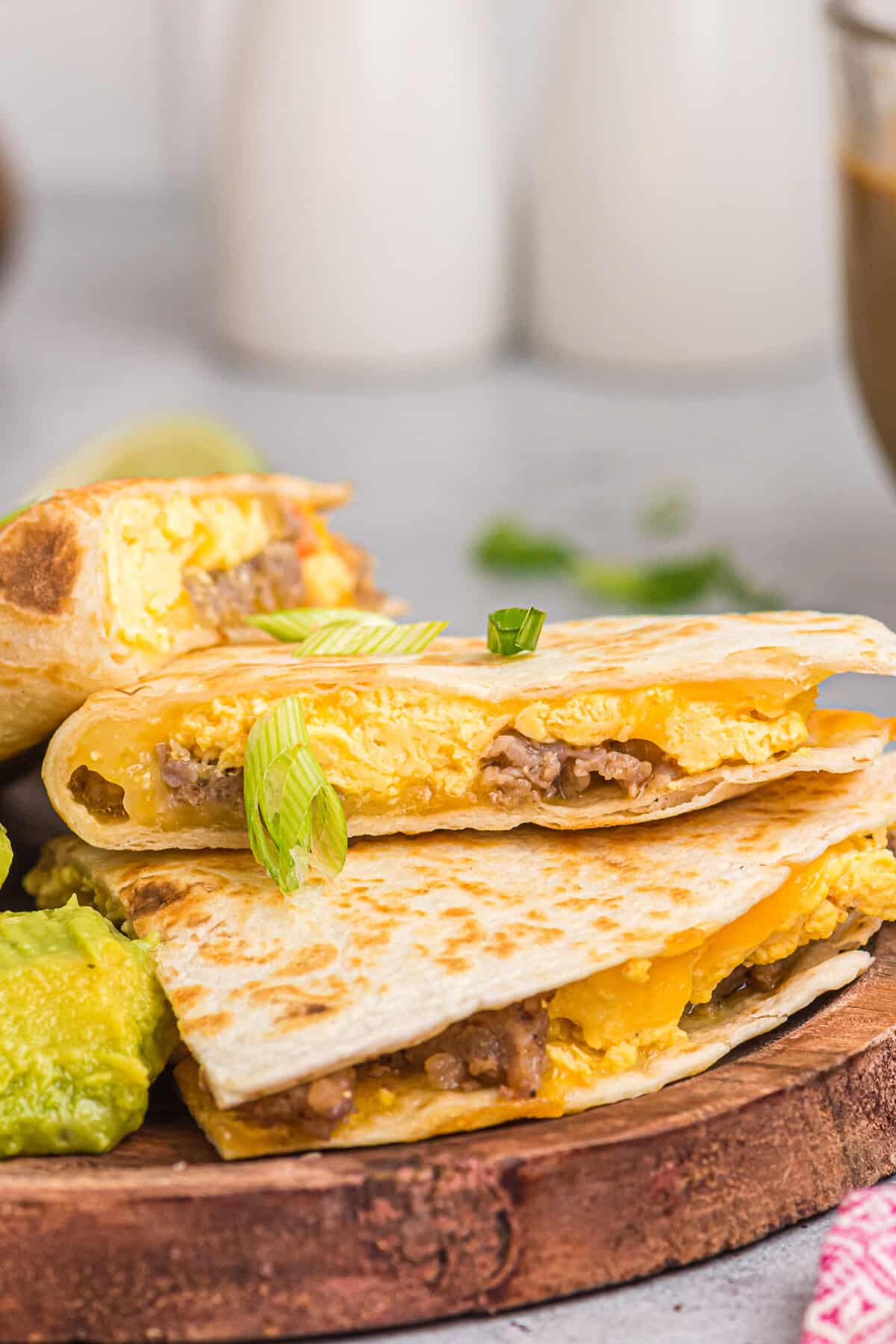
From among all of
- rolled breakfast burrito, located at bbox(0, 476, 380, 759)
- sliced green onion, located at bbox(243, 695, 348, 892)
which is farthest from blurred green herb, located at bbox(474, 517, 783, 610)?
sliced green onion, located at bbox(243, 695, 348, 892)

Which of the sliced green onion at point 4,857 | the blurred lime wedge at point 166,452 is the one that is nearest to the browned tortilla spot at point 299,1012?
the sliced green onion at point 4,857

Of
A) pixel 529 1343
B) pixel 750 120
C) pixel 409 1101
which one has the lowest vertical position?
pixel 529 1343

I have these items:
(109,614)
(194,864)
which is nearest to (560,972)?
(194,864)

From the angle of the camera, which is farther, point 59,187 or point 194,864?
point 59,187

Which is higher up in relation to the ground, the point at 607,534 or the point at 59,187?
the point at 59,187

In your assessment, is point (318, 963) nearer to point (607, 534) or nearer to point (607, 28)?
point (607, 534)

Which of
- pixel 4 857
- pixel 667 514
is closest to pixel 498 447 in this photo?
pixel 667 514

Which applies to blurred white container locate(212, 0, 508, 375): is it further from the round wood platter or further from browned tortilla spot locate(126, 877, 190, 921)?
the round wood platter
